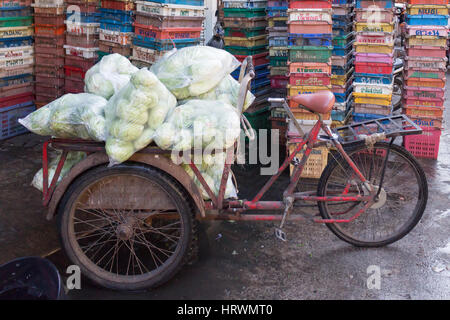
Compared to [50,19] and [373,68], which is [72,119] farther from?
[50,19]

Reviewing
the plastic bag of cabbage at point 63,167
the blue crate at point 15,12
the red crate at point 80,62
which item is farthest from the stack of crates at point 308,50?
the blue crate at point 15,12

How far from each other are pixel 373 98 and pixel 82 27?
4231mm

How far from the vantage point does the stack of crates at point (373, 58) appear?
21.2 ft

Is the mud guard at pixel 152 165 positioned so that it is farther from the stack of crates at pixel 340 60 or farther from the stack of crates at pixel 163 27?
the stack of crates at pixel 340 60

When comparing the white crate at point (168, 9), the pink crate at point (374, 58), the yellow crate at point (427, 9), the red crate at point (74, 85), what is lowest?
the red crate at point (74, 85)

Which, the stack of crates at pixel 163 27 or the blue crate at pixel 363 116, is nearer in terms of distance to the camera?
the stack of crates at pixel 163 27

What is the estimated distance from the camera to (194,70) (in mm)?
4207

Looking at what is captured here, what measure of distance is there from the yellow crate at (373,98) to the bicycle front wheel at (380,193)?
1.99 metres

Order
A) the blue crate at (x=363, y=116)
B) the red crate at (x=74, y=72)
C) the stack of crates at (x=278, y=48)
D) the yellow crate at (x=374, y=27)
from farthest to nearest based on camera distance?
the red crate at (x=74, y=72)
the stack of crates at (x=278, y=48)
the blue crate at (x=363, y=116)
the yellow crate at (x=374, y=27)

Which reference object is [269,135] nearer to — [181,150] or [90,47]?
[90,47]

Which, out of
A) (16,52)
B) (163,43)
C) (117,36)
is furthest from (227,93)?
(16,52)

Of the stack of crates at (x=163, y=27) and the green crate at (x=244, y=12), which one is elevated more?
the green crate at (x=244, y=12)

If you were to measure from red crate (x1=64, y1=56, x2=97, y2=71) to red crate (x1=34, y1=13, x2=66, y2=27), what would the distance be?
52 cm

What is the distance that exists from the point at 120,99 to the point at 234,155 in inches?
39.6
